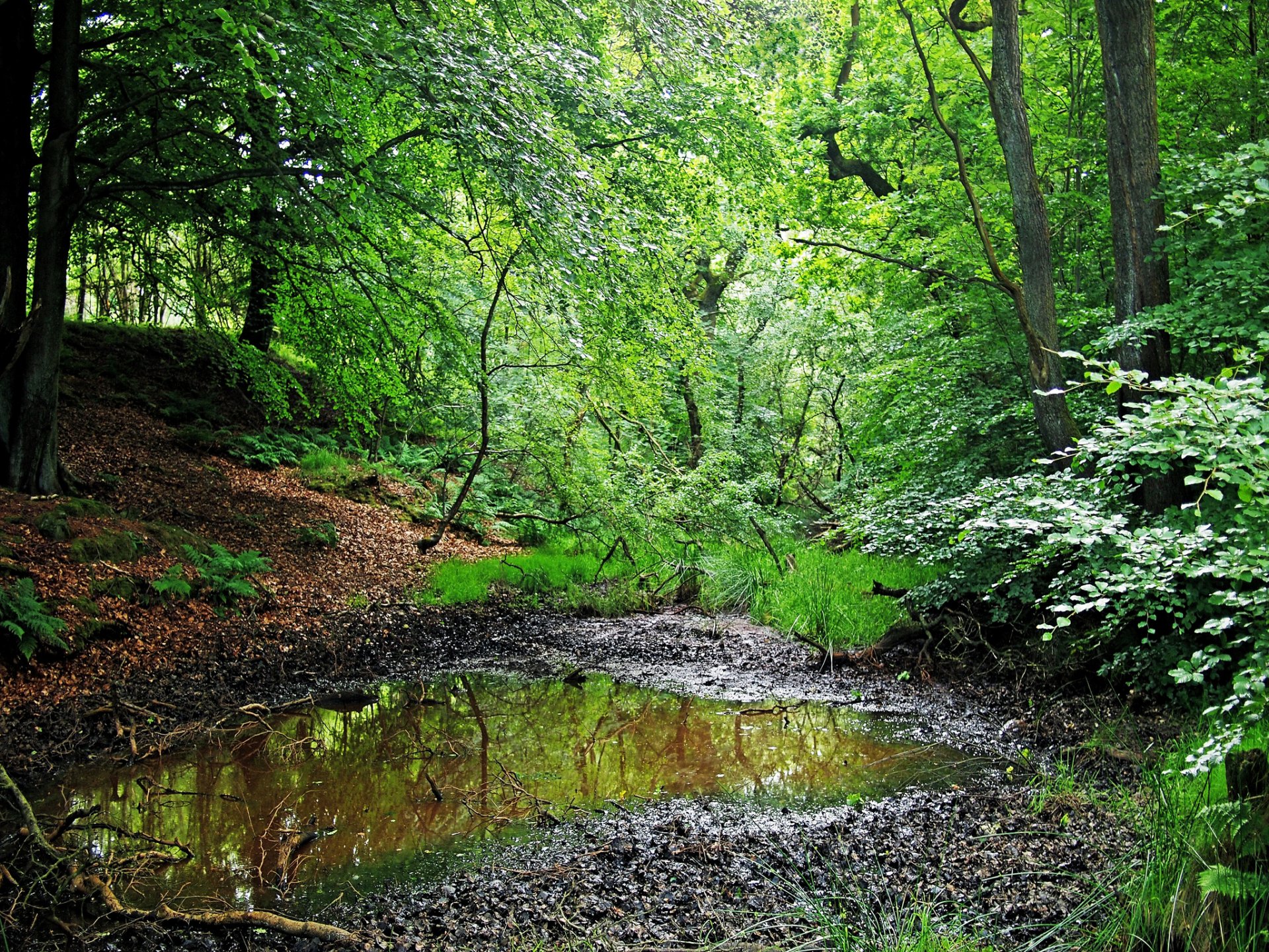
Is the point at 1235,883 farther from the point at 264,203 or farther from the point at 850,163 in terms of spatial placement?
the point at 850,163

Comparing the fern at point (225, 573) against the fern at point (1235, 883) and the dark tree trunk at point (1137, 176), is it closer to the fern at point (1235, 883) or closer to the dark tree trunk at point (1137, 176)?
the fern at point (1235, 883)

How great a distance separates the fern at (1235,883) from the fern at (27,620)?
6.46 metres

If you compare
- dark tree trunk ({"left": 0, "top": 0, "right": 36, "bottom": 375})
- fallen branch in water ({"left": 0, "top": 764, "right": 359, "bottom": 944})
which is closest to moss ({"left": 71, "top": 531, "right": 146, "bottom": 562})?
dark tree trunk ({"left": 0, "top": 0, "right": 36, "bottom": 375})

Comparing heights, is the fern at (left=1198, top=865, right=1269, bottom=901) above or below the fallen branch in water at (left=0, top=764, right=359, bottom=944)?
above

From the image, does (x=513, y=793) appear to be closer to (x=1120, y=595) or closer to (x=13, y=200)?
(x=1120, y=595)

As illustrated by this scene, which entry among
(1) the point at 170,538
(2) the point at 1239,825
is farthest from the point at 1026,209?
(1) the point at 170,538

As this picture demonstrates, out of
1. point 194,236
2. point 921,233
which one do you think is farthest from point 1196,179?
point 194,236

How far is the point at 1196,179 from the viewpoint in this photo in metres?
5.14

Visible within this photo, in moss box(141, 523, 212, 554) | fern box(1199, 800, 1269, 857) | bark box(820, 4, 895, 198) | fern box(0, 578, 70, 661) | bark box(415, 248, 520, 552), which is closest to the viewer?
fern box(1199, 800, 1269, 857)

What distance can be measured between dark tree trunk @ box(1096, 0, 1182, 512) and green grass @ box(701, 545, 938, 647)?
10.3 ft

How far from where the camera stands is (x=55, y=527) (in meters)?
6.49

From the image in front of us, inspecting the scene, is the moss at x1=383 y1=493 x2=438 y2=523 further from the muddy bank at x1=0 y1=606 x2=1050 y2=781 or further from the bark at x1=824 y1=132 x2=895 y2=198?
the bark at x1=824 y1=132 x2=895 y2=198

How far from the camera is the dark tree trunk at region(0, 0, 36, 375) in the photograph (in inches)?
271

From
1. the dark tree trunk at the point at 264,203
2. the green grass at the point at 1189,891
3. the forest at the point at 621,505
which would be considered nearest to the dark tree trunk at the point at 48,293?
the forest at the point at 621,505
